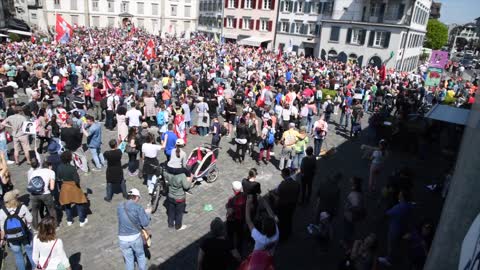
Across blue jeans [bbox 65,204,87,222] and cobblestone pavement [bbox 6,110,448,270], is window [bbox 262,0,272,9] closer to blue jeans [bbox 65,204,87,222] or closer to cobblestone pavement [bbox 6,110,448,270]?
cobblestone pavement [bbox 6,110,448,270]

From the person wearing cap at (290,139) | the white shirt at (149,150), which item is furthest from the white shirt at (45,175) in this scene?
the person wearing cap at (290,139)

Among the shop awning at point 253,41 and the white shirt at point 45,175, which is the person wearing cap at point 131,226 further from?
the shop awning at point 253,41

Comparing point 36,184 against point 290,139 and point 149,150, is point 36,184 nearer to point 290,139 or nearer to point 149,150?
point 149,150

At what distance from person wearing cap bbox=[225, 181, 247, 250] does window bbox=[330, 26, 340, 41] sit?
41.2m

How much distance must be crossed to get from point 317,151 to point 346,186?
211 cm

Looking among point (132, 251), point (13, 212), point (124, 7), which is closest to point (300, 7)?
point (124, 7)

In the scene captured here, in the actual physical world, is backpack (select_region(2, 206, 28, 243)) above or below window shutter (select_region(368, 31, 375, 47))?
below

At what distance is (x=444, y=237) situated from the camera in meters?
2.51

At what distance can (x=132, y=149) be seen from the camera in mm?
10117

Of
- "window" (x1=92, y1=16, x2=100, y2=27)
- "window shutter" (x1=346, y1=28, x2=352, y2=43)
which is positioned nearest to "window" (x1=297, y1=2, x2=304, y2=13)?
"window shutter" (x1=346, y1=28, x2=352, y2=43)

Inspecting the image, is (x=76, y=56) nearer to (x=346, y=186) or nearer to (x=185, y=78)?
(x=185, y=78)

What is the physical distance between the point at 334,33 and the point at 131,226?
43.2 metres

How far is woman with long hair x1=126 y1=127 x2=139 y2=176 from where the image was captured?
1008 centimetres

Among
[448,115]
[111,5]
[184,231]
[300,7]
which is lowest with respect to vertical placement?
[184,231]
